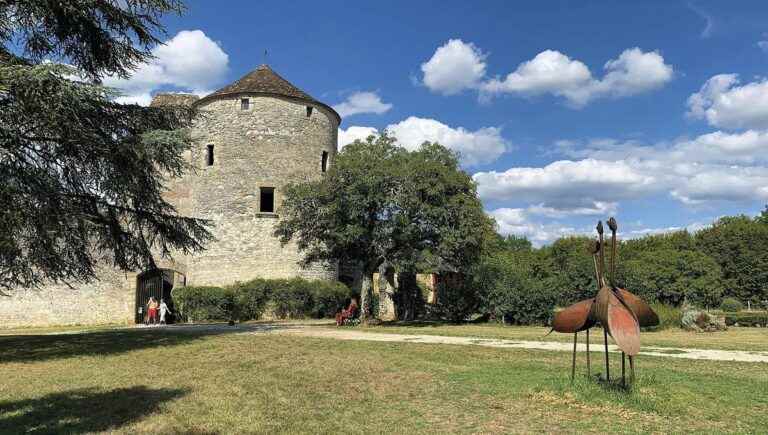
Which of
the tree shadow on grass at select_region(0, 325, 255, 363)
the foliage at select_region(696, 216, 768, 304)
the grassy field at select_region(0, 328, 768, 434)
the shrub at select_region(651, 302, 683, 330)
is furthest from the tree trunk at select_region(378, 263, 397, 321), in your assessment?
the foliage at select_region(696, 216, 768, 304)

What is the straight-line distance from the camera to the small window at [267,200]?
29016mm

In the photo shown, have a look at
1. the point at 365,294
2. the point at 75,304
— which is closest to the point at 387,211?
the point at 365,294

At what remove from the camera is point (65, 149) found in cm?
1227

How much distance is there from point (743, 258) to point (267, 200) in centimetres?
3060

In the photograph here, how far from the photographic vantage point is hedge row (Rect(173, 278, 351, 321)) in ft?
83.5

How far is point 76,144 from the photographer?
12008 millimetres

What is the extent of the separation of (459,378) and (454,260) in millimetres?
12238

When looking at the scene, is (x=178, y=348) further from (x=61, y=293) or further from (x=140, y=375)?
(x=61, y=293)

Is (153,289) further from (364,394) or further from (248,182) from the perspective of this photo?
(364,394)

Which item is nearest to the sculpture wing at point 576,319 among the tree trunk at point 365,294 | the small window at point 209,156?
the tree trunk at point 365,294

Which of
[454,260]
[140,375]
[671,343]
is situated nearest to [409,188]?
[454,260]

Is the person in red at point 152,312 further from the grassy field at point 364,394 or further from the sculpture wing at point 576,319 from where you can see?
the sculpture wing at point 576,319

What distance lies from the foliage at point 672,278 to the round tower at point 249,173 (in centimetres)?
1469

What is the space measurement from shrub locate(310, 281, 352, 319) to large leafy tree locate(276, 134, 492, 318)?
679 cm
